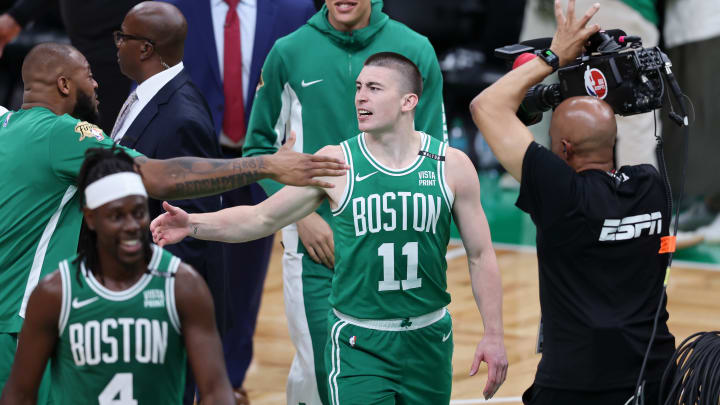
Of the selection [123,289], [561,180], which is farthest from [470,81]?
[123,289]

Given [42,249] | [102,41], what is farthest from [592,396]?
[102,41]

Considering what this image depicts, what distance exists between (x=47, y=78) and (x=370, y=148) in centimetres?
116

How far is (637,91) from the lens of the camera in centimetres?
392

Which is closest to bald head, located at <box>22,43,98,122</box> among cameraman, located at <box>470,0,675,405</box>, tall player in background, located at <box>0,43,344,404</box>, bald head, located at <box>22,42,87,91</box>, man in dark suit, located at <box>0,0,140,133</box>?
bald head, located at <box>22,42,87,91</box>

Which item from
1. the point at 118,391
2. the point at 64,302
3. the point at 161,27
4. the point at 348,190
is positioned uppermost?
the point at 161,27

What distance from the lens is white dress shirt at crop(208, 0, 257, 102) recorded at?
19.6 ft

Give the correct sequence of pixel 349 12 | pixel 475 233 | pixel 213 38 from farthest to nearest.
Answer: pixel 213 38 < pixel 349 12 < pixel 475 233

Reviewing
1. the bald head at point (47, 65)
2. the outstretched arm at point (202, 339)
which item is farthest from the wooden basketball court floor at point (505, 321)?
the outstretched arm at point (202, 339)

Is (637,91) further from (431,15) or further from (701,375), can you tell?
(431,15)

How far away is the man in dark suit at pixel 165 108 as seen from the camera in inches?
191

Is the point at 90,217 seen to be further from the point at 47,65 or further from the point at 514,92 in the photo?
the point at 514,92

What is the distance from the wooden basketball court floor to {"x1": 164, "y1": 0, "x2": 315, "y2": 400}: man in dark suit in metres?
0.39

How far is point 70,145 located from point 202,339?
108 centimetres

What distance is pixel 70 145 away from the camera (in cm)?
381
